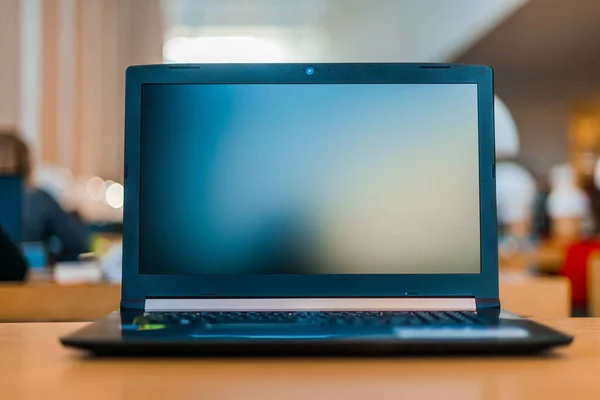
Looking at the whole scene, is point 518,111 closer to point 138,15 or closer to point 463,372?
point 138,15

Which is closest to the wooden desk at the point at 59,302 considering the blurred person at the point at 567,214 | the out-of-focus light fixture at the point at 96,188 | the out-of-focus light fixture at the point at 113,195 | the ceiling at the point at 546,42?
the blurred person at the point at 567,214

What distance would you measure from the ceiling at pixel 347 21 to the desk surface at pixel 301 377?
7.37m

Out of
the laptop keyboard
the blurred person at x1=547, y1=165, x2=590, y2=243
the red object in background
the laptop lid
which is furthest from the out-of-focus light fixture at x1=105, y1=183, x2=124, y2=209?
the laptop keyboard

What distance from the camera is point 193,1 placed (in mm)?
9156

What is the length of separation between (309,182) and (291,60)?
2.90m

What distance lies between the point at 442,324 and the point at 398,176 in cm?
21

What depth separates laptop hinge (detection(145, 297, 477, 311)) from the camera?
0.79 meters

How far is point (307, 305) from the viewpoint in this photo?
793 millimetres

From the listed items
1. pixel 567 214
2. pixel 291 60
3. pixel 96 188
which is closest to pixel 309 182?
pixel 291 60

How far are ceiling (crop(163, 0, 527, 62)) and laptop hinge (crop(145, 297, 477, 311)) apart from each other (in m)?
7.16

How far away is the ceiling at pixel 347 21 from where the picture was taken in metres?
8.11

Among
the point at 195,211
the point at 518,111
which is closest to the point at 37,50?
the point at 518,111

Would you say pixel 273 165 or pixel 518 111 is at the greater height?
pixel 518 111

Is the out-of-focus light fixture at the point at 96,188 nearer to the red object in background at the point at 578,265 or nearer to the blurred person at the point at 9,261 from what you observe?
the red object in background at the point at 578,265
